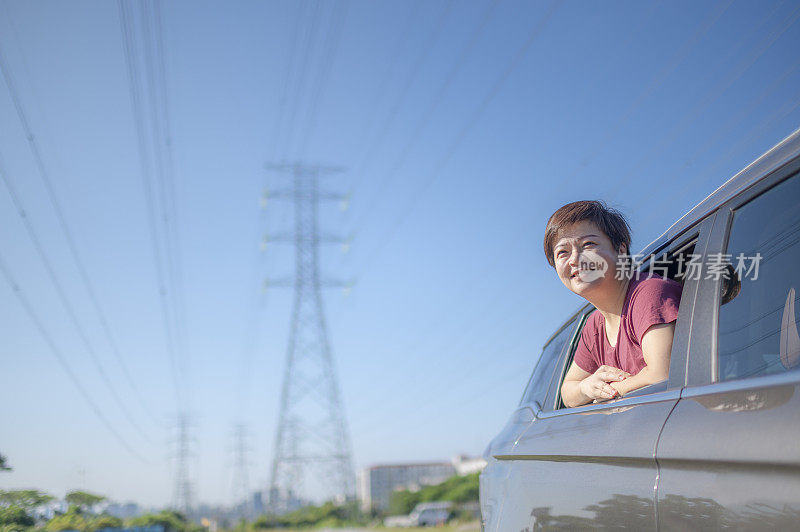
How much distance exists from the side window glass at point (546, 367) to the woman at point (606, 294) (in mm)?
436

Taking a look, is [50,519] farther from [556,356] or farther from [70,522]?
[556,356]

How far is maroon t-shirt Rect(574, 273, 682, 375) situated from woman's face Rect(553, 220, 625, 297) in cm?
10

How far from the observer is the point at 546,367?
3285 mm

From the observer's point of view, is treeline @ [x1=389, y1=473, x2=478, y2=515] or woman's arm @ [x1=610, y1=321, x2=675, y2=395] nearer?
woman's arm @ [x1=610, y1=321, x2=675, y2=395]

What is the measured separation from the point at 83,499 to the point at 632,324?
4248 millimetres

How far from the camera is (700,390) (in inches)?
60.7

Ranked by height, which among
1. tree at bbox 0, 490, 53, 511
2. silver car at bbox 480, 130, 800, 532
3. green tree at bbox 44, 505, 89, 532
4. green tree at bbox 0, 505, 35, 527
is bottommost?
green tree at bbox 44, 505, 89, 532

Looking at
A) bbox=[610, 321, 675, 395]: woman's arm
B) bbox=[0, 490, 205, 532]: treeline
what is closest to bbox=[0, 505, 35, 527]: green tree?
bbox=[0, 490, 205, 532]: treeline

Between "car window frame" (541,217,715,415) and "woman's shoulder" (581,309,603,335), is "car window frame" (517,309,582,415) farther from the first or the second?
"car window frame" (541,217,715,415)

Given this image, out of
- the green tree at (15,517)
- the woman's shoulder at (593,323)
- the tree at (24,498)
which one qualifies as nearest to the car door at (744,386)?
the woman's shoulder at (593,323)

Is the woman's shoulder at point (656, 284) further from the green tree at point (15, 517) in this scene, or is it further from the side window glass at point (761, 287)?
the green tree at point (15, 517)

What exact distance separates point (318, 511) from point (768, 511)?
46833 mm

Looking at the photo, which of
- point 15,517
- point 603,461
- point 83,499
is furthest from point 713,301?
point 83,499

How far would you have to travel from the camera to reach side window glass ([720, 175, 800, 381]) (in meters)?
1.54
